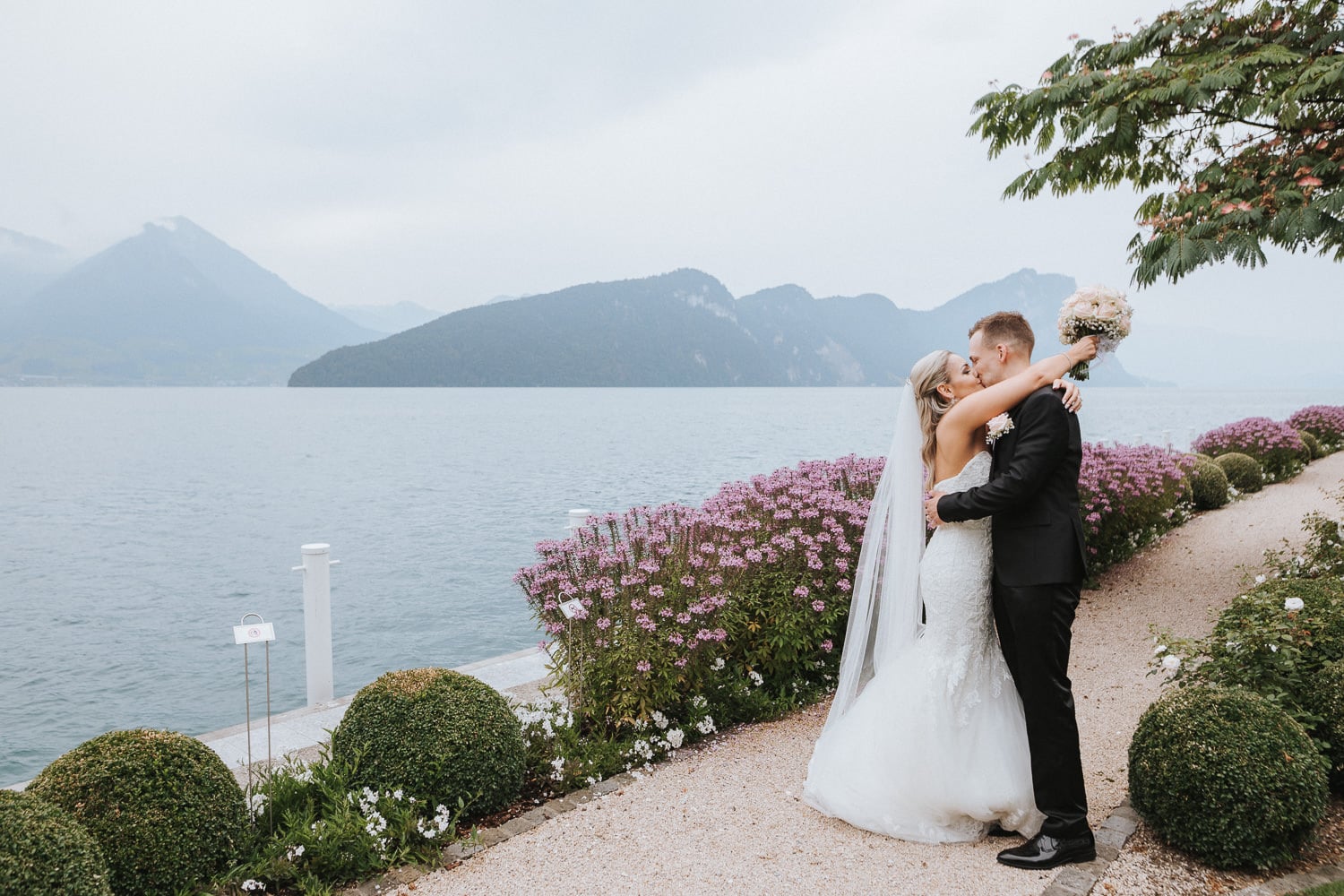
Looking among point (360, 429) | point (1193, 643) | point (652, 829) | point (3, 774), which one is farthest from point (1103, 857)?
point (360, 429)

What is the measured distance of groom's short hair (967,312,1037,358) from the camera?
3.77 meters

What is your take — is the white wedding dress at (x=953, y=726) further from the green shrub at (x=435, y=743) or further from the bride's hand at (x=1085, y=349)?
the green shrub at (x=435, y=743)

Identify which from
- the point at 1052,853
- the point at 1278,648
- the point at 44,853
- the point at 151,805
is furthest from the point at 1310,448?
the point at 44,853

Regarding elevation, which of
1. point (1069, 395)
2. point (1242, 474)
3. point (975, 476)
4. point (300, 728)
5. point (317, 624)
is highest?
point (1069, 395)

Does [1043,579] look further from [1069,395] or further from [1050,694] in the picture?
[1069,395]

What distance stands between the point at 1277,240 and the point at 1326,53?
218 cm

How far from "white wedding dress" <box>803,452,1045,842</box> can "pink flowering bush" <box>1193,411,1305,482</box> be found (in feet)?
57.6

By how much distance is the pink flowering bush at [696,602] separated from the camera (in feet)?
17.5

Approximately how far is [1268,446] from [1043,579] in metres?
18.8

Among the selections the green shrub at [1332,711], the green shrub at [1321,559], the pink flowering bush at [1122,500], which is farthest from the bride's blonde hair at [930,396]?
the pink flowering bush at [1122,500]

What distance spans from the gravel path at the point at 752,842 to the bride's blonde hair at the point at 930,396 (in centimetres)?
195

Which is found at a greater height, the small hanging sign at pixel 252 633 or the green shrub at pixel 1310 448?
the green shrub at pixel 1310 448

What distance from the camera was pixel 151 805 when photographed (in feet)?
11.1

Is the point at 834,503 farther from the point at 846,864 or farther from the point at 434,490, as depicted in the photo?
the point at 434,490
